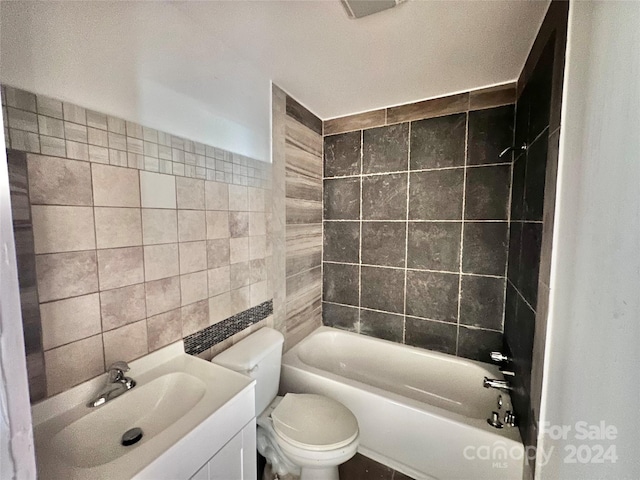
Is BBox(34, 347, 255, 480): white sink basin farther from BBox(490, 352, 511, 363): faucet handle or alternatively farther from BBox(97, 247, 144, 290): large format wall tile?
BBox(490, 352, 511, 363): faucet handle

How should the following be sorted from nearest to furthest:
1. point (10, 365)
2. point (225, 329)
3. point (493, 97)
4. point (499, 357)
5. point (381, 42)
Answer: point (10, 365), point (381, 42), point (225, 329), point (499, 357), point (493, 97)

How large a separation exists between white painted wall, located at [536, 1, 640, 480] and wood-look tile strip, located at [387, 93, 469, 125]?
99 cm

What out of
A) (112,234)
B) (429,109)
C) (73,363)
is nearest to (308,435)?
(73,363)

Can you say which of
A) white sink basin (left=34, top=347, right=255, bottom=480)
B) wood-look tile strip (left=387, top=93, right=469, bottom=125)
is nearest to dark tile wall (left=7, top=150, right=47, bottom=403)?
white sink basin (left=34, top=347, right=255, bottom=480)

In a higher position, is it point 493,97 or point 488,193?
point 493,97

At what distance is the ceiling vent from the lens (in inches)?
40.3

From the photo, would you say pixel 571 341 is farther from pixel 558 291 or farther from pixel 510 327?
pixel 510 327

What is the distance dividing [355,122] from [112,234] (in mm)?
1859

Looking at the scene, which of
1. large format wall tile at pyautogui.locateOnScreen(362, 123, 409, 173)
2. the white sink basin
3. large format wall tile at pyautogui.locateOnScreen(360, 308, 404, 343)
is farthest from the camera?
large format wall tile at pyautogui.locateOnScreen(360, 308, 404, 343)

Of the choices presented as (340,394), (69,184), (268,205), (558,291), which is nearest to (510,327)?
(558,291)

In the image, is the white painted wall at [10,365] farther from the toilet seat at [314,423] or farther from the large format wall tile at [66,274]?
the toilet seat at [314,423]

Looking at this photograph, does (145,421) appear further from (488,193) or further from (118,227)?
(488,193)

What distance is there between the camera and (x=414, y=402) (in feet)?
4.66

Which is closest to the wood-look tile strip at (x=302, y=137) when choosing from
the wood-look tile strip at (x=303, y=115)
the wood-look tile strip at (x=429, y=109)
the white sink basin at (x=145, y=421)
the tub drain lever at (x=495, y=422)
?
the wood-look tile strip at (x=303, y=115)
